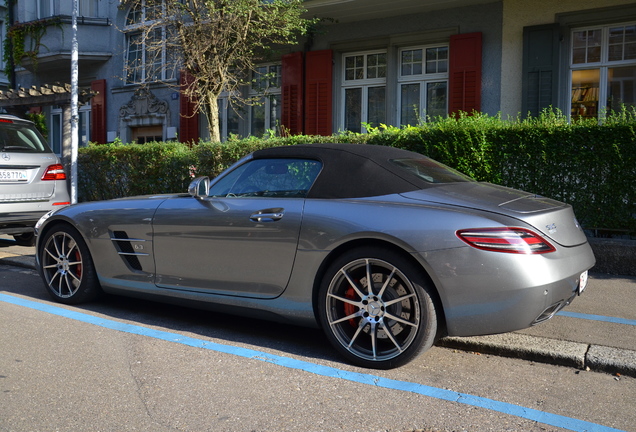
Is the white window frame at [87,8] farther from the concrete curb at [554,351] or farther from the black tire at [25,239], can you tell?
the concrete curb at [554,351]

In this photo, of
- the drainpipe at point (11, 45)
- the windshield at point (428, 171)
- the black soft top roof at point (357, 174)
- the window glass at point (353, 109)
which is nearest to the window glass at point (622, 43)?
the window glass at point (353, 109)

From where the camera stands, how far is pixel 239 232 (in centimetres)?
445

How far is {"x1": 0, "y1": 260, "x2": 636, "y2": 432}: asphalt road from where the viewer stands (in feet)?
10.3

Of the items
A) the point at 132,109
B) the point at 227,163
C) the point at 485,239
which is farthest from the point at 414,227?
the point at 132,109

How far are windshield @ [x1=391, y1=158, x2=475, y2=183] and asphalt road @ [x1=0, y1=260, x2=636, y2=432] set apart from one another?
1178 mm

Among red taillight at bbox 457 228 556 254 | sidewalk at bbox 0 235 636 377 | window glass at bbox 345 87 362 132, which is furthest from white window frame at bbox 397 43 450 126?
red taillight at bbox 457 228 556 254

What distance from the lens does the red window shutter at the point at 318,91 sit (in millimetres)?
14266

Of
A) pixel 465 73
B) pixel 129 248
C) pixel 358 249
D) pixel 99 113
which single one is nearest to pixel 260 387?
pixel 358 249

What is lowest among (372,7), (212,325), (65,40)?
(212,325)

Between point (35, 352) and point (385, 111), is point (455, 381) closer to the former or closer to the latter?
point (35, 352)

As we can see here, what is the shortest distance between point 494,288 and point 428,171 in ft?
4.01

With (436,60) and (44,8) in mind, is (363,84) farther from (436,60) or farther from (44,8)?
(44,8)

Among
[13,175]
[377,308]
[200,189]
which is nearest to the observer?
[377,308]

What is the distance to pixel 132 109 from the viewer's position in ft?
59.0
